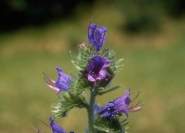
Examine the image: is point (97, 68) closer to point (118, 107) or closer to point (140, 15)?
point (118, 107)

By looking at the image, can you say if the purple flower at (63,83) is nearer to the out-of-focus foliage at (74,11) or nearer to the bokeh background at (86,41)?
the bokeh background at (86,41)

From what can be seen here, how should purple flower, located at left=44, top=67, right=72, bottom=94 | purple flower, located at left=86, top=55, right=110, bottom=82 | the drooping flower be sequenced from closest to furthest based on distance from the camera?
purple flower, located at left=86, top=55, right=110, bottom=82 → the drooping flower → purple flower, located at left=44, top=67, right=72, bottom=94

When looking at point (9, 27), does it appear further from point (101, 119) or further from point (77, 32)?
point (101, 119)

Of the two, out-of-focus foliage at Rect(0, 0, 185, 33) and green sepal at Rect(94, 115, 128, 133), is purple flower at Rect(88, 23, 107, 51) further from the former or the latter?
out-of-focus foliage at Rect(0, 0, 185, 33)

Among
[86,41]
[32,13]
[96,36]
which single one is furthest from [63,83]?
[32,13]

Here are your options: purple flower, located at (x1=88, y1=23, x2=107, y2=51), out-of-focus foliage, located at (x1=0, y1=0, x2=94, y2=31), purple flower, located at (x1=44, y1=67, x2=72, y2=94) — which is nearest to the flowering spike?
purple flower, located at (x1=88, y1=23, x2=107, y2=51)

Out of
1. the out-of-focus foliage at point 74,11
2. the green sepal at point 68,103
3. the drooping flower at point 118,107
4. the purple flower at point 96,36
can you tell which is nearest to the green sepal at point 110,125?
the drooping flower at point 118,107
